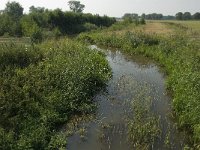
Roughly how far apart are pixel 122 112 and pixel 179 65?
Answer: 716 cm

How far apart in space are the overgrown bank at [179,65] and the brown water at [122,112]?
567 millimetres

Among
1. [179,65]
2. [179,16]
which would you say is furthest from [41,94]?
[179,16]

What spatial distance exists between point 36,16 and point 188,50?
28639 mm

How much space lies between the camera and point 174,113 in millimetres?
13711

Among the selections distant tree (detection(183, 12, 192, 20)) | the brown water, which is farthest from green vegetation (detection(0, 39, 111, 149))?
distant tree (detection(183, 12, 192, 20))

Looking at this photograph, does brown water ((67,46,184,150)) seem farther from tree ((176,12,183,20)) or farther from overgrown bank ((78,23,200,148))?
tree ((176,12,183,20))

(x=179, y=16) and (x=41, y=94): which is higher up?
(x=179, y=16)

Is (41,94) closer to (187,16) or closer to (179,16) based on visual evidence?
(187,16)

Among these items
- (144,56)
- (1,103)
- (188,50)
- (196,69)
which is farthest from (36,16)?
(1,103)

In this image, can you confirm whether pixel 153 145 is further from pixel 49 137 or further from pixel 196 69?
pixel 196 69

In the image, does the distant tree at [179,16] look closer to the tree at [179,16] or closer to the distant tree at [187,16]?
the tree at [179,16]

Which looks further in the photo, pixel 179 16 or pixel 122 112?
pixel 179 16

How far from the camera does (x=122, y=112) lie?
13.8 m

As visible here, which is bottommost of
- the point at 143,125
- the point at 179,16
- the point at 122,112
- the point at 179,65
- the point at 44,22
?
the point at 122,112
